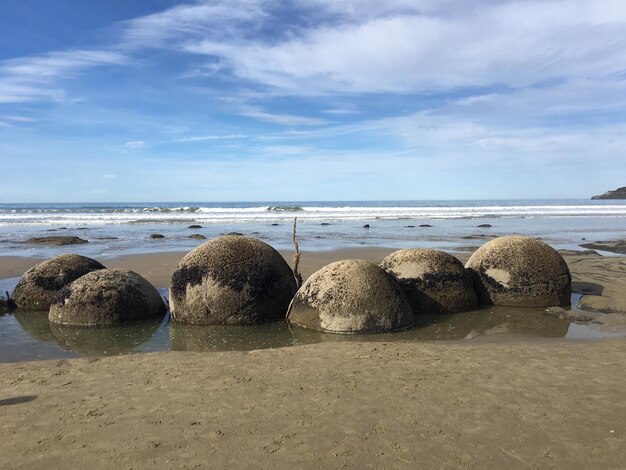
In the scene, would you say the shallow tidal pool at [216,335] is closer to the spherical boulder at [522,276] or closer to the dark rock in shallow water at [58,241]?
the spherical boulder at [522,276]

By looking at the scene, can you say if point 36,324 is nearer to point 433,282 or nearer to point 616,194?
point 433,282

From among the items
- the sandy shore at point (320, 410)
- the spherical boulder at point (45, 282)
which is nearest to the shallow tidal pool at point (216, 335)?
the spherical boulder at point (45, 282)

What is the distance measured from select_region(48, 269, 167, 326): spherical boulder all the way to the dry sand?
6.65 ft

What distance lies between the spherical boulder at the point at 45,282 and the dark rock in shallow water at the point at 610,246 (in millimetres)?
17158

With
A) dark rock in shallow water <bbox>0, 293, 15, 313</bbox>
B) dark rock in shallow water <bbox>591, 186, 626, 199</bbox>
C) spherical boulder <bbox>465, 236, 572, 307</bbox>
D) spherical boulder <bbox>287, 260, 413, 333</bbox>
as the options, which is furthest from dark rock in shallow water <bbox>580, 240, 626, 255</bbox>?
dark rock in shallow water <bbox>591, 186, 626, 199</bbox>

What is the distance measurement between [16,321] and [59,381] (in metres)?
3.92

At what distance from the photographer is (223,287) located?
7.69 m

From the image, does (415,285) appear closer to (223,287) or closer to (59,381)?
(223,287)

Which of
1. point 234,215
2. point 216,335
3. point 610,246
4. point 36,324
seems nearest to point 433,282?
point 216,335

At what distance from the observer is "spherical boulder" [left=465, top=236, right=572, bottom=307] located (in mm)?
8945

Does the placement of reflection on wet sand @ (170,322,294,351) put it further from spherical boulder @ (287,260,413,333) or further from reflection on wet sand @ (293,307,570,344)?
spherical boulder @ (287,260,413,333)

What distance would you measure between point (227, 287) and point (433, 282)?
349 cm

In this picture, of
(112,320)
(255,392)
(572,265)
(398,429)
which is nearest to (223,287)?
(112,320)

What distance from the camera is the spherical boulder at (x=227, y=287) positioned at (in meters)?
7.67
